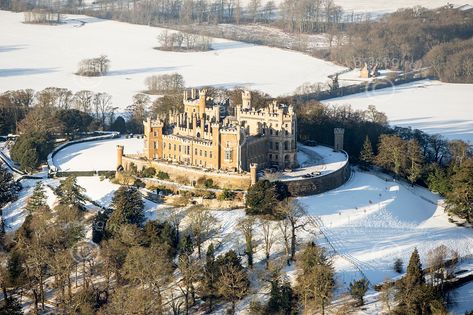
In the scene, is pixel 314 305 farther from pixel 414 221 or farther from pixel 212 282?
pixel 414 221

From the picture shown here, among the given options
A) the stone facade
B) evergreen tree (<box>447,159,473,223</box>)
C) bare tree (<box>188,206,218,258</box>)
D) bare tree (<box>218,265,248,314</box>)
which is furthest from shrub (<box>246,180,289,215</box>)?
evergreen tree (<box>447,159,473,223</box>)

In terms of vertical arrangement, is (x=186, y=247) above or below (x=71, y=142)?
below

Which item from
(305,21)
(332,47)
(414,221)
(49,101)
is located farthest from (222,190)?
(305,21)

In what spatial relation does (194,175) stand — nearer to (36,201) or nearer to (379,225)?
(36,201)

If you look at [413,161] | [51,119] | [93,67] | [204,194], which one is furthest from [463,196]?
[93,67]

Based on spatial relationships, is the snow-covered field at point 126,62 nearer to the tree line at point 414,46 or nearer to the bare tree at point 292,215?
the tree line at point 414,46

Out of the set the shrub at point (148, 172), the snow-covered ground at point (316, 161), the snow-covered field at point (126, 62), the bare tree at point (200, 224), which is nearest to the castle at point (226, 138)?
the shrub at point (148, 172)

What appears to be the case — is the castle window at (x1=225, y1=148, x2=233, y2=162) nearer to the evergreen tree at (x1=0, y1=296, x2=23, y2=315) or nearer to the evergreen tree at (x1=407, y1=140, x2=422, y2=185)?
the evergreen tree at (x1=407, y1=140, x2=422, y2=185)
